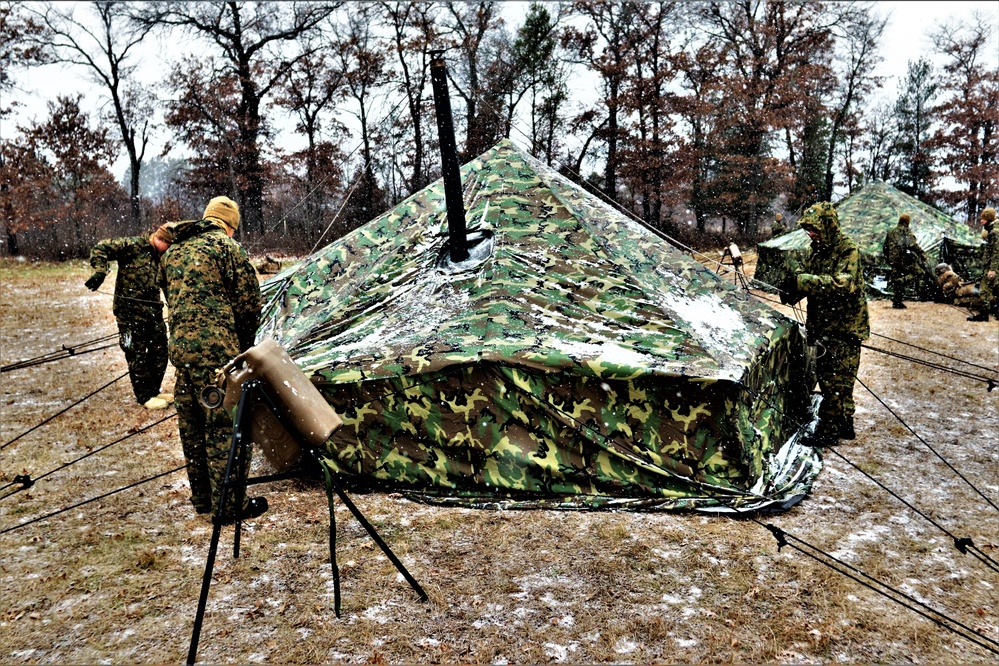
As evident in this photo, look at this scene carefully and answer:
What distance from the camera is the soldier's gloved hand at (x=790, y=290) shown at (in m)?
5.05

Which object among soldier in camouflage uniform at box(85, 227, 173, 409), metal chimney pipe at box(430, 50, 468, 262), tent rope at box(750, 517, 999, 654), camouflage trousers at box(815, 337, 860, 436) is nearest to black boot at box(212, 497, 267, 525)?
metal chimney pipe at box(430, 50, 468, 262)

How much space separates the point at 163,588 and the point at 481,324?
7.59ft

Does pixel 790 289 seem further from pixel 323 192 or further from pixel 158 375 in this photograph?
pixel 323 192

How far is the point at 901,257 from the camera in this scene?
11.7m

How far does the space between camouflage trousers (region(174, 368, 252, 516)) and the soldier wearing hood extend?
2666 millimetres

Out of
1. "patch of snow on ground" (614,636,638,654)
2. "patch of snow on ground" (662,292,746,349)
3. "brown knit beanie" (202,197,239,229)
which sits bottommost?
"patch of snow on ground" (614,636,638,654)

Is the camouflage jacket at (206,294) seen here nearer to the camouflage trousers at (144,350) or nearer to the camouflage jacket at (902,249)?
the camouflage trousers at (144,350)

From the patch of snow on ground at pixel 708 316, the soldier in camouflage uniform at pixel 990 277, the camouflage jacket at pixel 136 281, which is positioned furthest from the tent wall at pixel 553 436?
the soldier in camouflage uniform at pixel 990 277

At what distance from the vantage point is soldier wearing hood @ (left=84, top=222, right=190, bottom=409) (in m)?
5.84

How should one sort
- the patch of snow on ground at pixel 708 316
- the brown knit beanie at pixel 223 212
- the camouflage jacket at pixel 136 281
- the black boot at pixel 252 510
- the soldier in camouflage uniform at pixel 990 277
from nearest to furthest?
1. the black boot at pixel 252 510
2. the brown knit beanie at pixel 223 212
3. the patch of snow on ground at pixel 708 316
4. the camouflage jacket at pixel 136 281
5. the soldier in camouflage uniform at pixel 990 277

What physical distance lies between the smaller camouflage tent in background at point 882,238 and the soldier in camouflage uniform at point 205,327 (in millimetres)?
11707

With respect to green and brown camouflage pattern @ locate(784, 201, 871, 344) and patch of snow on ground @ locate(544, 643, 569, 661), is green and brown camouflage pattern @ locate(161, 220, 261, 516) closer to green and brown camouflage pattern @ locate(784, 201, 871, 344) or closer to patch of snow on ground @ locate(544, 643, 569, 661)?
patch of snow on ground @ locate(544, 643, 569, 661)

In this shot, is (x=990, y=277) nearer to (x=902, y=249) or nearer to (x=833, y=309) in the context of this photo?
(x=902, y=249)

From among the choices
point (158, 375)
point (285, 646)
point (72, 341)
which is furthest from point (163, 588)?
point (72, 341)
